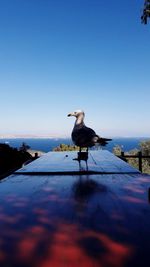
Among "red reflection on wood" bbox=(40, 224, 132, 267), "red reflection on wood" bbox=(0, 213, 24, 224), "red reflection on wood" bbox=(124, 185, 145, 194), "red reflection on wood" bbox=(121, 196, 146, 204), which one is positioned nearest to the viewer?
"red reflection on wood" bbox=(40, 224, 132, 267)

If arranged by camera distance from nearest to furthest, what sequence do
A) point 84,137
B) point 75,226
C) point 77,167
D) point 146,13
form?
1. point 75,226
2. point 84,137
3. point 77,167
4. point 146,13

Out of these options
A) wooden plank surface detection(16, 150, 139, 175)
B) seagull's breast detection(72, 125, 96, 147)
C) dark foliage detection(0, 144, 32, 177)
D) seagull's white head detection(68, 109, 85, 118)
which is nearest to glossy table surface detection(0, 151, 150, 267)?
wooden plank surface detection(16, 150, 139, 175)

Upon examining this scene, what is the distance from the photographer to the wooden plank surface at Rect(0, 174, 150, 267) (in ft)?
3.62

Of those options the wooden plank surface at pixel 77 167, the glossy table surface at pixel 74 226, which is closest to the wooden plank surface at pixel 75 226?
A: the glossy table surface at pixel 74 226

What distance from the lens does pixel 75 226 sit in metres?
1.52

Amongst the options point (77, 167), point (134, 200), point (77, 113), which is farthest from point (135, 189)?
point (77, 113)

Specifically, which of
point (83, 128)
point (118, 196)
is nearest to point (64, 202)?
point (118, 196)

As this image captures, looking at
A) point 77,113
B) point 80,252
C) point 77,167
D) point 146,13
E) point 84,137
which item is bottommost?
point 80,252

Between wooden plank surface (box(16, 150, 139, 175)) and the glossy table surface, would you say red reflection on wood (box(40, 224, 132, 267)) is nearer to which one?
the glossy table surface

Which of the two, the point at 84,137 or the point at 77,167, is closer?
the point at 84,137

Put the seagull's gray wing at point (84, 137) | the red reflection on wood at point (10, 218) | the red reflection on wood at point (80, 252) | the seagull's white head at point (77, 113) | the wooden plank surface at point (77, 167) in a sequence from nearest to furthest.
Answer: the red reflection on wood at point (80, 252), the red reflection on wood at point (10, 218), the wooden plank surface at point (77, 167), the seagull's gray wing at point (84, 137), the seagull's white head at point (77, 113)

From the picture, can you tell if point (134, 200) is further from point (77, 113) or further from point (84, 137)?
point (77, 113)

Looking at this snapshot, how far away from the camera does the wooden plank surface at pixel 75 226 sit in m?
1.10

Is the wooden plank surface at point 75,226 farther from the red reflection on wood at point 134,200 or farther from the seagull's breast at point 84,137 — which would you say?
the seagull's breast at point 84,137
